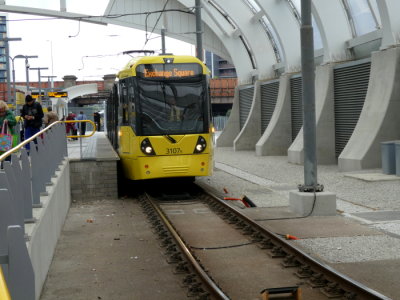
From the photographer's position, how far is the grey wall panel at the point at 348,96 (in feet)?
70.6

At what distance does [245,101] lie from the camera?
3662cm

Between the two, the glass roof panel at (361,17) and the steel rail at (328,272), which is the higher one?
the glass roof panel at (361,17)

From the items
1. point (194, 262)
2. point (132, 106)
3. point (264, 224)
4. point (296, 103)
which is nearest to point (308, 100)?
point (264, 224)

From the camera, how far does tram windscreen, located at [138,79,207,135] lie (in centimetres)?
1479

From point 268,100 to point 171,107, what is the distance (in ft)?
57.5

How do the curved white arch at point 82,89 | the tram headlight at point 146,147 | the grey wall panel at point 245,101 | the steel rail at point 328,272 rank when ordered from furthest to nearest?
the curved white arch at point 82,89
the grey wall panel at point 245,101
the tram headlight at point 146,147
the steel rail at point 328,272

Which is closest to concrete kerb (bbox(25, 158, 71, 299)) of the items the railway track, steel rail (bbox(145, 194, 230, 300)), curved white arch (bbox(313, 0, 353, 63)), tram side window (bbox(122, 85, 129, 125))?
Answer: the railway track

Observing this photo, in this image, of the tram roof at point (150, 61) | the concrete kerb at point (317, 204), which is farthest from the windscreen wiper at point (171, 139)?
the concrete kerb at point (317, 204)

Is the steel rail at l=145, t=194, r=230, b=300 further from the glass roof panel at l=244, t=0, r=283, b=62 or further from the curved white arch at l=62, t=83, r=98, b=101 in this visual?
the curved white arch at l=62, t=83, r=98, b=101

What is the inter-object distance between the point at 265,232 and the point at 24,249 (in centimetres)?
645

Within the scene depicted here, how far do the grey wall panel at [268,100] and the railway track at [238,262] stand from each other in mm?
18803

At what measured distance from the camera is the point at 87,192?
1541cm

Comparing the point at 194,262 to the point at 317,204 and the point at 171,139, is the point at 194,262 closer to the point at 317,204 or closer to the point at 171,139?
the point at 317,204

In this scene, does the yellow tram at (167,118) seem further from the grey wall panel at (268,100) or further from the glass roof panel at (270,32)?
the glass roof panel at (270,32)
